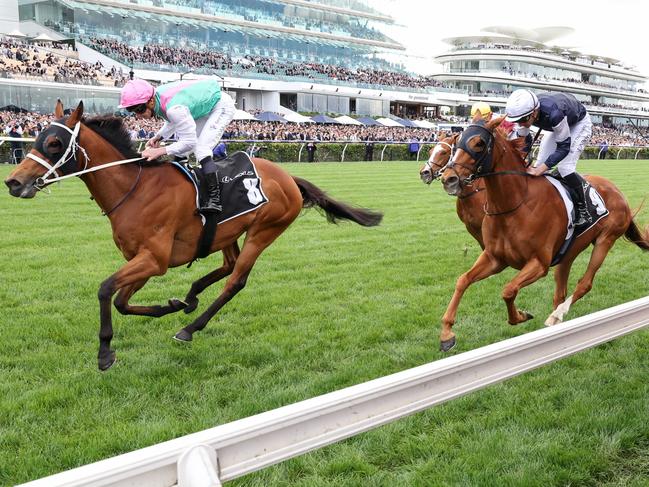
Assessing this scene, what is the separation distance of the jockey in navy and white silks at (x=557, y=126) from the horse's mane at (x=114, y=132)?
102 inches

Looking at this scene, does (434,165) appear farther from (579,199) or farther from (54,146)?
(54,146)

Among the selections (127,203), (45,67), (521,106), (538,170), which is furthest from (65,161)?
(45,67)

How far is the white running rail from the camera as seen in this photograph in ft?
4.78

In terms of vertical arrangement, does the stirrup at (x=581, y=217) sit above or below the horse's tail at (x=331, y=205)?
above

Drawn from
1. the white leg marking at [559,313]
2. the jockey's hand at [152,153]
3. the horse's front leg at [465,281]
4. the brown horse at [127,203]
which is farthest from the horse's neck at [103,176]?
the white leg marking at [559,313]

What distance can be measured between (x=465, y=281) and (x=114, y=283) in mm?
2366

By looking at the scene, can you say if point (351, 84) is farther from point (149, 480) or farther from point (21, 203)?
point (149, 480)

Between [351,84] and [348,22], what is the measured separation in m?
19.1

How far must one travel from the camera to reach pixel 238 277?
15.5ft

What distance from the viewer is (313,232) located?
9.09 metres

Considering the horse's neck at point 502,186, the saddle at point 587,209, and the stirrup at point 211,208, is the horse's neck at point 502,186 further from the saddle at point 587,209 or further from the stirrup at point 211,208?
the stirrup at point 211,208

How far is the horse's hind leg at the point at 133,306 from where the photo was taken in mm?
4109

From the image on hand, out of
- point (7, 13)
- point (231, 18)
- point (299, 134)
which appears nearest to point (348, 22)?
point (231, 18)

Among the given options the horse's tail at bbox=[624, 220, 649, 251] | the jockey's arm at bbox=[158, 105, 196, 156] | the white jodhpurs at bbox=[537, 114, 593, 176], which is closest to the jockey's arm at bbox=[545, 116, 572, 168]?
the white jodhpurs at bbox=[537, 114, 593, 176]
